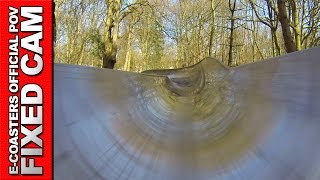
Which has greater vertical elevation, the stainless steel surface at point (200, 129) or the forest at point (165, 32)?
the forest at point (165, 32)

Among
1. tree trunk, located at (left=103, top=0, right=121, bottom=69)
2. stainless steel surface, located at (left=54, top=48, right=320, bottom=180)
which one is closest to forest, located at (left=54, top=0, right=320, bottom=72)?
tree trunk, located at (left=103, top=0, right=121, bottom=69)

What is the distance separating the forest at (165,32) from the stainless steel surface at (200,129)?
7.01 meters

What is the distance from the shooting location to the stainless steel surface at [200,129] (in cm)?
200

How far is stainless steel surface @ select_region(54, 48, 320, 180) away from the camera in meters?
2.00

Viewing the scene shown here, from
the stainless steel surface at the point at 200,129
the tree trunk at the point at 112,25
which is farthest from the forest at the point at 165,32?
the stainless steel surface at the point at 200,129

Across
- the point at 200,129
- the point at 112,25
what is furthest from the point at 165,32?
the point at 200,129

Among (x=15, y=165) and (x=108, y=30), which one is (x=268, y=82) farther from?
(x=108, y=30)

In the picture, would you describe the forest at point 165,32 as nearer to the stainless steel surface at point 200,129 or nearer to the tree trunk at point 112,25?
the tree trunk at point 112,25

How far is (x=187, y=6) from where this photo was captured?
23734 mm

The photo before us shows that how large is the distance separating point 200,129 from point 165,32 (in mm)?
16694

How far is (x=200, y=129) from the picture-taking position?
2996 millimetres

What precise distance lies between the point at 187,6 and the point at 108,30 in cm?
1224

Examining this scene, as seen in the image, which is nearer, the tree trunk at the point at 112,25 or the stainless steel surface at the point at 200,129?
the stainless steel surface at the point at 200,129

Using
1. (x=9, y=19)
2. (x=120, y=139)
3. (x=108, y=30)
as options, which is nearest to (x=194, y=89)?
(x=120, y=139)
